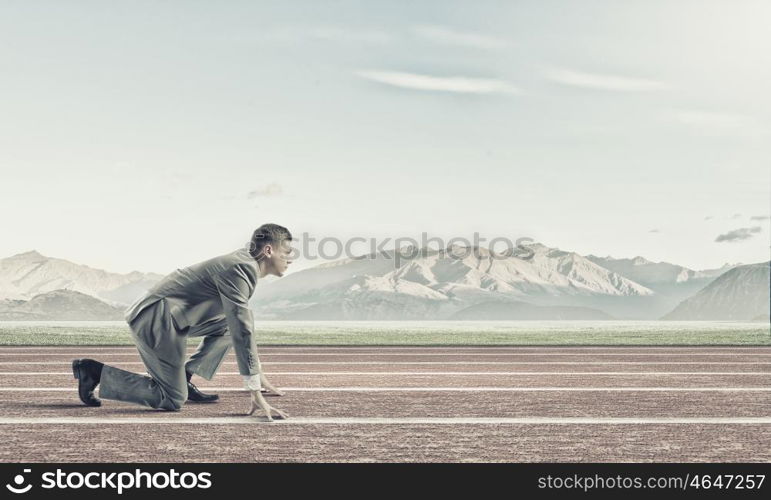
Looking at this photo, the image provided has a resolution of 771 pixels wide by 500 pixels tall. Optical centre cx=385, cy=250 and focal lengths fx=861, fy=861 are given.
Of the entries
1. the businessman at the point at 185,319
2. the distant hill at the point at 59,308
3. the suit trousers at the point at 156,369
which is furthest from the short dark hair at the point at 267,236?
the distant hill at the point at 59,308

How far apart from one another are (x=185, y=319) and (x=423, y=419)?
223 cm

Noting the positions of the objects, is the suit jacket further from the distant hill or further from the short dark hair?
the distant hill

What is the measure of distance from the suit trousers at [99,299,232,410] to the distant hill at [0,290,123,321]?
460ft

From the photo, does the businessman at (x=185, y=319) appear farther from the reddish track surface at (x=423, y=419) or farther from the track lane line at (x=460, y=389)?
the track lane line at (x=460, y=389)

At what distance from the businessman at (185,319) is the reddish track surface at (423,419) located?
0.74ft

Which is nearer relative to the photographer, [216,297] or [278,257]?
[278,257]

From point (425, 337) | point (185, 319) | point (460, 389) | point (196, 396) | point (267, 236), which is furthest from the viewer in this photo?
point (425, 337)

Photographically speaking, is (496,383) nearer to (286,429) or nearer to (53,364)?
(286,429)

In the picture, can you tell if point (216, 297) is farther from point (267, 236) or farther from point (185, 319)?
point (267, 236)

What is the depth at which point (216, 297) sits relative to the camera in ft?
24.8

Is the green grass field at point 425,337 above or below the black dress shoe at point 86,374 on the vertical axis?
below

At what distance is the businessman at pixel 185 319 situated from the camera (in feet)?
23.0
